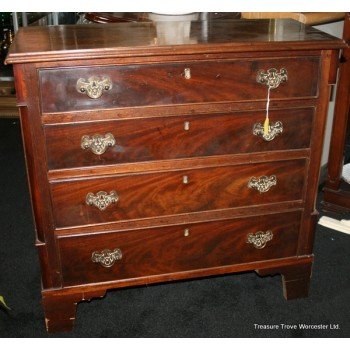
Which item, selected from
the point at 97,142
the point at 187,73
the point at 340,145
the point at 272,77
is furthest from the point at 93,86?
the point at 340,145

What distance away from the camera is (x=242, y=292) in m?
2.06

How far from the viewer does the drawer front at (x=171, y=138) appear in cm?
153

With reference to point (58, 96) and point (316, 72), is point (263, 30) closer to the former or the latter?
point (316, 72)

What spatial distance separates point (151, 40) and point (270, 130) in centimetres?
49

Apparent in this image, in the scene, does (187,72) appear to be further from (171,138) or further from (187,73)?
(171,138)

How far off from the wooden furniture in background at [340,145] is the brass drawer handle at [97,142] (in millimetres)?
1133

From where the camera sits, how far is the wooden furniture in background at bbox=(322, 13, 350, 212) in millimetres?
2258

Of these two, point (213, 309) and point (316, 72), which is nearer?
point (316, 72)

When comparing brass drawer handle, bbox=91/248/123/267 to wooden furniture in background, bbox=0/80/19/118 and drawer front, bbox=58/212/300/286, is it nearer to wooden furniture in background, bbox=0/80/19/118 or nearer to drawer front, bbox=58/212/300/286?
drawer front, bbox=58/212/300/286

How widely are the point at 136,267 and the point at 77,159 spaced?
19.3 inches

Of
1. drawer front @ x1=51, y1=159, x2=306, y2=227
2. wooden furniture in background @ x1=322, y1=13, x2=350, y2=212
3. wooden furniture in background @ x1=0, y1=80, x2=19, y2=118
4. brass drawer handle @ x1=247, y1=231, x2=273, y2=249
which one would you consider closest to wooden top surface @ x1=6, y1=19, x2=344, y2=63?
drawer front @ x1=51, y1=159, x2=306, y2=227

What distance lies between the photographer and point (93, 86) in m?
1.45

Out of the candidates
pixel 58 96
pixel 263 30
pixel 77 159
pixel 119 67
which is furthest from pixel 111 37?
pixel 263 30

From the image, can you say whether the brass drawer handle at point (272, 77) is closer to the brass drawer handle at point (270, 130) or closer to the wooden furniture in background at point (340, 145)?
the brass drawer handle at point (270, 130)
